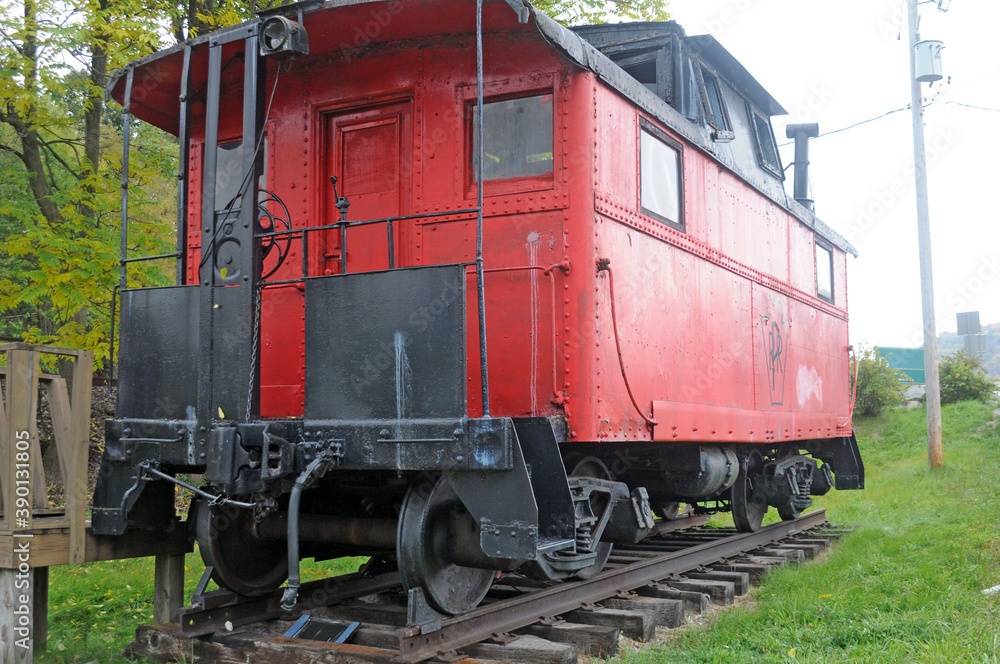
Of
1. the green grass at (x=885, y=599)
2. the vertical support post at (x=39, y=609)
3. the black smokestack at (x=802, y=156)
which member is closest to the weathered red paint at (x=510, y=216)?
the green grass at (x=885, y=599)

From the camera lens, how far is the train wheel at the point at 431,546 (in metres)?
4.43

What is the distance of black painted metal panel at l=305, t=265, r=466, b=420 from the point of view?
14.1ft

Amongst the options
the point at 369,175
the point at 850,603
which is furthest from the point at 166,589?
the point at 850,603

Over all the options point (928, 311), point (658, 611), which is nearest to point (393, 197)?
point (658, 611)

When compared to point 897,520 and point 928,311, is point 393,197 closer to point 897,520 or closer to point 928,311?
point 897,520

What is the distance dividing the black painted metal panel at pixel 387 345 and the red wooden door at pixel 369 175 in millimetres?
858

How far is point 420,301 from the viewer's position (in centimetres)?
435

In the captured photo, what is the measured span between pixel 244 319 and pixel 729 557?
16.5 ft

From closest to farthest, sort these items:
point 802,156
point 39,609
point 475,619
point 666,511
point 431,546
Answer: point 431,546, point 475,619, point 39,609, point 666,511, point 802,156

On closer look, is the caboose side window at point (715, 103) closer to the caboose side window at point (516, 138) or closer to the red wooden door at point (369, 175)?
the caboose side window at point (516, 138)

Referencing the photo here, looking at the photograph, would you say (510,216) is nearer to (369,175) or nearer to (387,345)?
(369,175)

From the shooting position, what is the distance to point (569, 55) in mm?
4734

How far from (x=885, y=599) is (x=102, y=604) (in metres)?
5.21

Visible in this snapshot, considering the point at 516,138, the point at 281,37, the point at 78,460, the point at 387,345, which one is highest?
the point at 281,37
